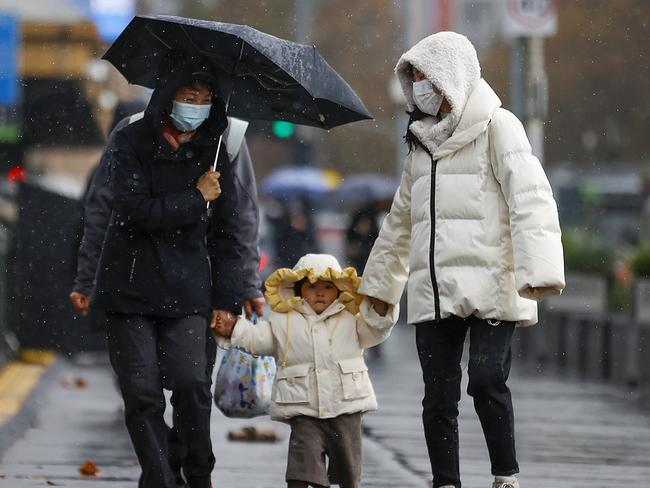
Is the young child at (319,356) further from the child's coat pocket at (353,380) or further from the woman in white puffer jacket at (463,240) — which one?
the woman in white puffer jacket at (463,240)

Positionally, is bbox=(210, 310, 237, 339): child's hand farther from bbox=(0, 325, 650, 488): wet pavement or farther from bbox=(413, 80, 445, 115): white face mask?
bbox=(0, 325, 650, 488): wet pavement

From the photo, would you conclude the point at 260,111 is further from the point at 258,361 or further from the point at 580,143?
the point at 580,143

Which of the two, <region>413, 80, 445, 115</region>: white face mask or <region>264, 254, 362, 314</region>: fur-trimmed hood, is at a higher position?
<region>413, 80, 445, 115</region>: white face mask

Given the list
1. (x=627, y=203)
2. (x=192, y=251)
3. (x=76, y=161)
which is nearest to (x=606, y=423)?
(x=192, y=251)

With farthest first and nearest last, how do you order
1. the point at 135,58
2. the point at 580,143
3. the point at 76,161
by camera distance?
the point at 580,143 < the point at 76,161 < the point at 135,58

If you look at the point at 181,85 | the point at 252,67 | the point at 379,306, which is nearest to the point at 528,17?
the point at 252,67

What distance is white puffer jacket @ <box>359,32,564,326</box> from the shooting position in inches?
266

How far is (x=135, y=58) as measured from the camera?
24.7ft

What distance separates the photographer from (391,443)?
10.6 m

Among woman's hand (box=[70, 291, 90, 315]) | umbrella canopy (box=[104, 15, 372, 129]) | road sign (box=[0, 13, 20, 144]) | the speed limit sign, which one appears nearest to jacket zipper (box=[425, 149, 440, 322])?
umbrella canopy (box=[104, 15, 372, 129])

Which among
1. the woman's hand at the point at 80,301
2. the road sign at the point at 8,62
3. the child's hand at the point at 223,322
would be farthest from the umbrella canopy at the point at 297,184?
the child's hand at the point at 223,322

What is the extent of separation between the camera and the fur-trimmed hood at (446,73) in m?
6.91

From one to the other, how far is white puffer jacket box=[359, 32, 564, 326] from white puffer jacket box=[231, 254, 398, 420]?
0.14 meters

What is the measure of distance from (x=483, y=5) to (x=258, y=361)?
83785 mm
